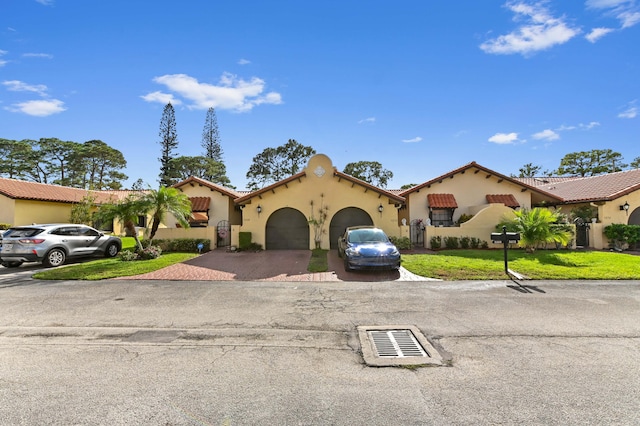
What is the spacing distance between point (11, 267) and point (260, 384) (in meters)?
15.7

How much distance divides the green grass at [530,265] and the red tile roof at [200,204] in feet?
43.5

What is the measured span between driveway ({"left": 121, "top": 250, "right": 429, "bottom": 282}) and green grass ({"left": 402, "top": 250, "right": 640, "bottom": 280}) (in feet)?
4.61

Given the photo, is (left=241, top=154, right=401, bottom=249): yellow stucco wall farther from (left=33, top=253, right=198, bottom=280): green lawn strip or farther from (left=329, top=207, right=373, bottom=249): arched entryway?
(left=33, top=253, right=198, bottom=280): green lawn strip

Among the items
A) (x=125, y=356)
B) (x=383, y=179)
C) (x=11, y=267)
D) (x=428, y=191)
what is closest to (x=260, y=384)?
(x=125, y=356)

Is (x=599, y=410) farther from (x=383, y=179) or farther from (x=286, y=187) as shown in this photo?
(x=383, y=179)

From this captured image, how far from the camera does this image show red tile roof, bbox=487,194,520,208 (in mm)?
20156

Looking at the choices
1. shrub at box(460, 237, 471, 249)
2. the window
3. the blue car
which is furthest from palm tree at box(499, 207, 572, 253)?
the blue car

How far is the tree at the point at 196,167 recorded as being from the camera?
153 ft

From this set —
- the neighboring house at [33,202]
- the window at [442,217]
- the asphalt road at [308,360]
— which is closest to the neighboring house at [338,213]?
the window at [442,217]

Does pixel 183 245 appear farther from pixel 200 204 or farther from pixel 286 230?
pixel 286 230

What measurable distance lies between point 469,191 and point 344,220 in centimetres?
866

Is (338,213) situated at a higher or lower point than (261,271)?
higher

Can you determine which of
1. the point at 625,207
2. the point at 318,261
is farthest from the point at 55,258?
the point at 625,207

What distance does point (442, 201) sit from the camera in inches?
792
